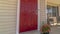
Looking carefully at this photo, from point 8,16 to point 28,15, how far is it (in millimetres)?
930

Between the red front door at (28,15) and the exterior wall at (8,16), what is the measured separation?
0.33m

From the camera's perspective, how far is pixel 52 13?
7.52 meters

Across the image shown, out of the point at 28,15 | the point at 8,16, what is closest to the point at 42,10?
the point at 28,15

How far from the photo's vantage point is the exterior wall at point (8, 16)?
3.21 metres

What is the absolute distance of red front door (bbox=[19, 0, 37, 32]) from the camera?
380 centimetres

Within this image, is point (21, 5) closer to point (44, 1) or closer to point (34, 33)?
point (34, 33)

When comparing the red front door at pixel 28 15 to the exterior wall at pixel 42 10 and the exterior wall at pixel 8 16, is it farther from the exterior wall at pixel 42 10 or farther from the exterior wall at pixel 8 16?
the exterior wall at pixel 42 10

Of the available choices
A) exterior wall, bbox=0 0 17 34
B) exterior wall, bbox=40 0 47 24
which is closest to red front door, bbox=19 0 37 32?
exterior wall, bbox=0 0 17 34

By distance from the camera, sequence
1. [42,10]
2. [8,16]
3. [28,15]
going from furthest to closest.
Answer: [42,10]
[28,15]
[8,16]

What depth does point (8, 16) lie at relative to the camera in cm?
337

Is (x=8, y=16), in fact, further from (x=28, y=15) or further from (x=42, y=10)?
(x=42, y=10)

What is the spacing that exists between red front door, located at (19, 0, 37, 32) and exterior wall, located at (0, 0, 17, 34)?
0.33 meters

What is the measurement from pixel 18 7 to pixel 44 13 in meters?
1.66

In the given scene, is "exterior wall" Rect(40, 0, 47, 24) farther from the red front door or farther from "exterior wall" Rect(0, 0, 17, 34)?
"exterior wall" Rect(0, 0, 17, 34)
